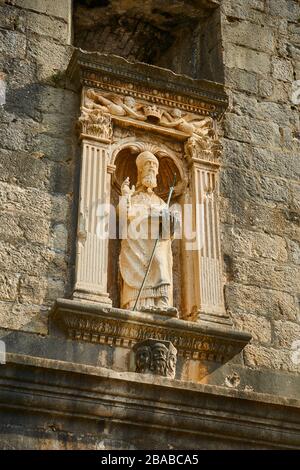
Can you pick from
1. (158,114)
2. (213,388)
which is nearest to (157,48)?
(158,114)

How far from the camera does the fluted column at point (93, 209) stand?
19.9 feet

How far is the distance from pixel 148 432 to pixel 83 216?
158 cm

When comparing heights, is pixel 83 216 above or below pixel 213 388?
above

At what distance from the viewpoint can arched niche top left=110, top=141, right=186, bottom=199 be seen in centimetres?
688

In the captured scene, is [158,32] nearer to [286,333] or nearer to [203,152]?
[203,152]

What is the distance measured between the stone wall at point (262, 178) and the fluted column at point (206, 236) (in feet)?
0.35

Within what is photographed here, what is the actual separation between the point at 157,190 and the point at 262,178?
32.5 inches

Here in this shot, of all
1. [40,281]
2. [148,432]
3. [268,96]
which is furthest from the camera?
Answer: [268,96]

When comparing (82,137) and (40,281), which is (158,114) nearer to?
(82,137)

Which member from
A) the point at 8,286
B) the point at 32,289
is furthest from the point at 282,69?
the point at 8,286

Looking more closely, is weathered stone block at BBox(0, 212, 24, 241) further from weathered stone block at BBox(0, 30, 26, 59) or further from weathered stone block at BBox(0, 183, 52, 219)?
weathered stone block at BBox(0, 30, 26, 59)

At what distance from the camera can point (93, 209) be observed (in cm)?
640

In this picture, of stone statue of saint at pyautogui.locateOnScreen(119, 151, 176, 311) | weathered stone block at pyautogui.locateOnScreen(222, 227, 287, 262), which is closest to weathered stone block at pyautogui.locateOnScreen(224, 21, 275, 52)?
stone statue of saint at pyautogui.locateOnScreen(119, 151, 176, 311)

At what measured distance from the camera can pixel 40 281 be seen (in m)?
6.03
